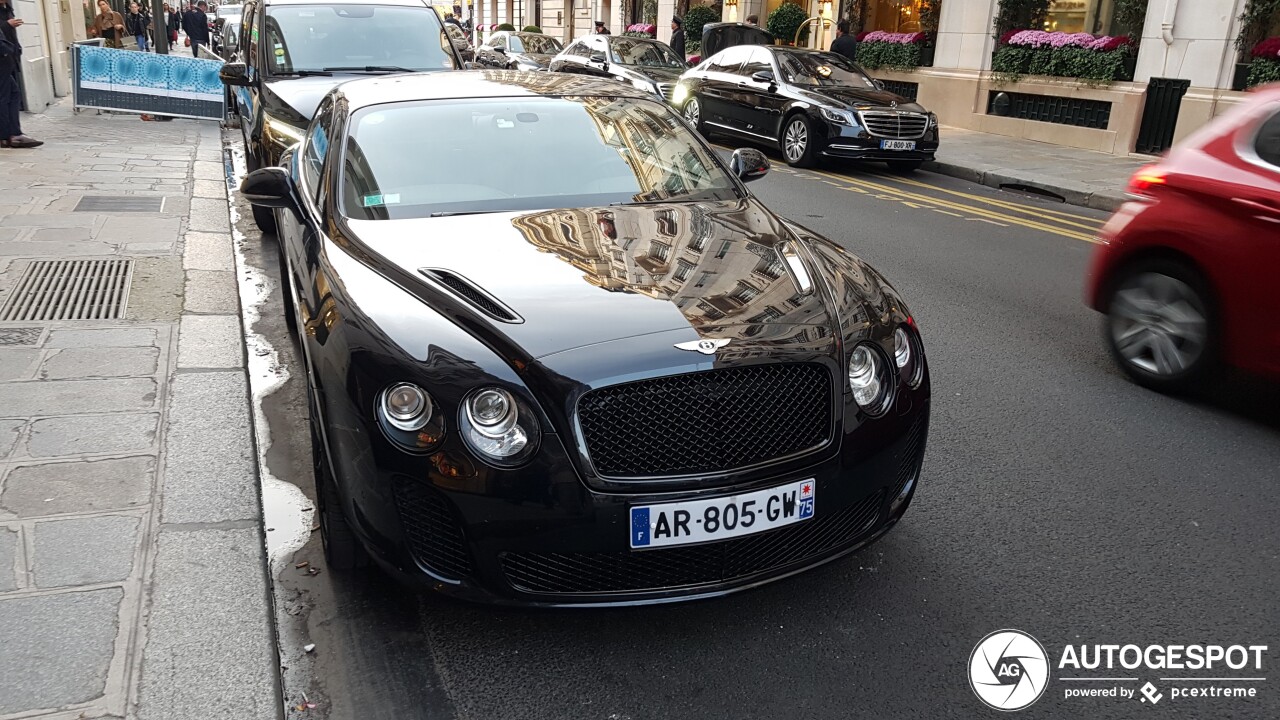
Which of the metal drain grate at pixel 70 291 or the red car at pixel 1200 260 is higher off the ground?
the red car at pixel 1200 260

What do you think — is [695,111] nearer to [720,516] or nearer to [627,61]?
[627,61]

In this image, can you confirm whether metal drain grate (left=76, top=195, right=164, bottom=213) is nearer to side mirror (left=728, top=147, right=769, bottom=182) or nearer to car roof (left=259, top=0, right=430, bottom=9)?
car roof (left=259, top=0, right=430, bottom=9)

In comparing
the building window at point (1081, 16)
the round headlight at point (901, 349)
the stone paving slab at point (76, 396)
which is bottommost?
the stone paving slab at point (76, 396)

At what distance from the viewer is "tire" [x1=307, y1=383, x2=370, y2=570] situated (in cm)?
315

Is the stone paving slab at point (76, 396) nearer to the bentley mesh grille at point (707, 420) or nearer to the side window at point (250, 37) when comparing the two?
the bentley mesh grille at point (707, 420)

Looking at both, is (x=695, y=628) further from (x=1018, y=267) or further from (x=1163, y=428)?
(x=1018, y=267)

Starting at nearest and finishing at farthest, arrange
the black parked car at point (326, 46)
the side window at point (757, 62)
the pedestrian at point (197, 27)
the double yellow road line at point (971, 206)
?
the black parked car at point (326, 46)
the double yellow road line at point (971, 206)
the side window at point (757, 62)
the pedestrian at point (197, 27)

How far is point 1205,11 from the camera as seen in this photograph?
14.6 metres

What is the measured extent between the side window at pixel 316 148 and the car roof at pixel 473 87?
0.16m

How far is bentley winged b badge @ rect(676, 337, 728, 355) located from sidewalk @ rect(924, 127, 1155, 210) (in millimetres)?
10454

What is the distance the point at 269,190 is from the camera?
14.8ft

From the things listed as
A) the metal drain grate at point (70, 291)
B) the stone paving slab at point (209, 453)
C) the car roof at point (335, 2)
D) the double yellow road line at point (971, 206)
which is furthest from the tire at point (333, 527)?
the double yellow road line at point (971, 206)

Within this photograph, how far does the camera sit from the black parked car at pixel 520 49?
79.0 ft

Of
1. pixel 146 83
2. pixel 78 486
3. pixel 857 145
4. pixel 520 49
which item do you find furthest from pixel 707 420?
pixel 520 49
